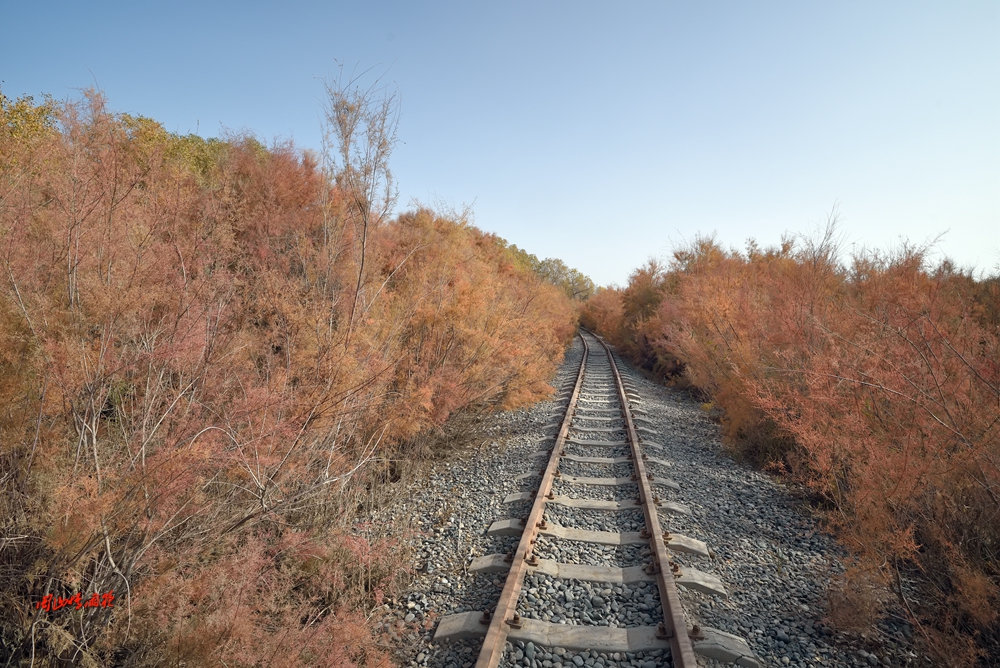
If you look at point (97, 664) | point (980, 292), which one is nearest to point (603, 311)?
point (980, 292)

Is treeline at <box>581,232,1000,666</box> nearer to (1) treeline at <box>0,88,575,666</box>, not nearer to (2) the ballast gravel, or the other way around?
(2) the ballast gravel

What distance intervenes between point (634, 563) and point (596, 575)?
0.44m

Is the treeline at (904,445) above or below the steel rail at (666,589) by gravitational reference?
above

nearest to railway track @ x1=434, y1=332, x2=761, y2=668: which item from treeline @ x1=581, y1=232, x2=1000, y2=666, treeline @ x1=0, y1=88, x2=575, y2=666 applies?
treeline @ x1=0, y1=88, x2=575, y2=666

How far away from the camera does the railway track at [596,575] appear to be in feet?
10.7

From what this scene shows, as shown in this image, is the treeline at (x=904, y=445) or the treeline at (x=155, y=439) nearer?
the treeline at (x=155, y=439)

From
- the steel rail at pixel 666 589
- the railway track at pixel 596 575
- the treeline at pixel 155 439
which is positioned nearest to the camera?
the treeline at pixel 155 439

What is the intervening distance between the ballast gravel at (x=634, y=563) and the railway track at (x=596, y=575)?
2 centimetres

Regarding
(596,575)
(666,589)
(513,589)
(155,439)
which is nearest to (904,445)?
(666,589)

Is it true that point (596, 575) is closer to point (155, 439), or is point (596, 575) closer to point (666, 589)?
point (666, 589)

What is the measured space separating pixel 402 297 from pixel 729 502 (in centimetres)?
540

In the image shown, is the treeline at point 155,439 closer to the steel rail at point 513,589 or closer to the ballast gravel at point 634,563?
the ballast gravel at point 634,563

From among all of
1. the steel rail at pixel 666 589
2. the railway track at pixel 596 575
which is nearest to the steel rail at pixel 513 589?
the railway track at pixel 596 575

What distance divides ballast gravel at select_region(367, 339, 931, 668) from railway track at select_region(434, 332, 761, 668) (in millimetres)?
25
